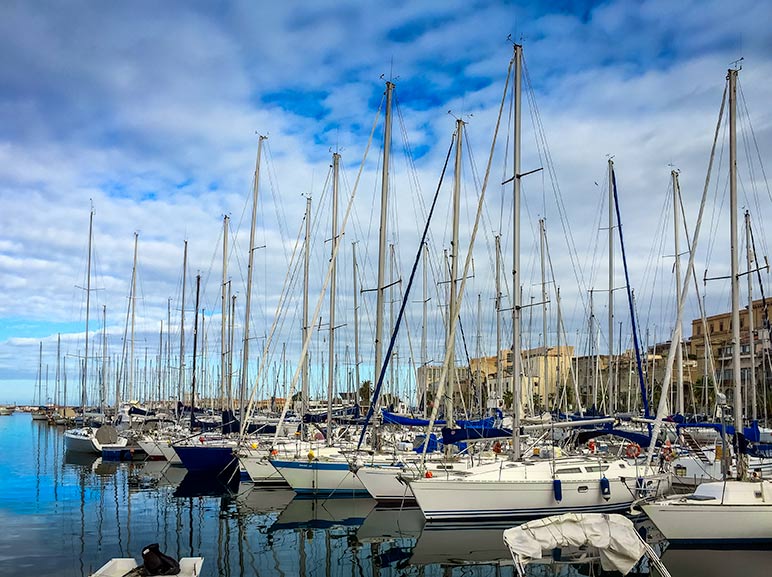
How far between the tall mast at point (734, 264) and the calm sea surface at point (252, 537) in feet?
13.2

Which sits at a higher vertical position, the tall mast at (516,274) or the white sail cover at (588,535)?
the tall mast at (516,274)

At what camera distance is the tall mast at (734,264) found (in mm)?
21328

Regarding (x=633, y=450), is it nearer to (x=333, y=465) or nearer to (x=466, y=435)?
(x=466, y=435)

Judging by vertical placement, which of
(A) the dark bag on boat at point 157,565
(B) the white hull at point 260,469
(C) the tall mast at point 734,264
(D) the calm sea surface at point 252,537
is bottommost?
(D) the calm sea surface at point 252,537

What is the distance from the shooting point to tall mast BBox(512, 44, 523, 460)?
25.2 metres

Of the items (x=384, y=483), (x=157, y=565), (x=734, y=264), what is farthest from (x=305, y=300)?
(x=157, y=565)

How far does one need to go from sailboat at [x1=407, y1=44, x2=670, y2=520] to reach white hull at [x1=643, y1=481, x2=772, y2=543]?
4.23 m

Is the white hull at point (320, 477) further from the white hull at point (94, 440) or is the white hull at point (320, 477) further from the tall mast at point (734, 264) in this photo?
the white hull at point (94, 440)

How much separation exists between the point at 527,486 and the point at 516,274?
757 centimetres

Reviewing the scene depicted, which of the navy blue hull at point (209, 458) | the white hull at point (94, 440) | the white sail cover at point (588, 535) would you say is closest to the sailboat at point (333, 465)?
the navy blue hull at point (209, 458)

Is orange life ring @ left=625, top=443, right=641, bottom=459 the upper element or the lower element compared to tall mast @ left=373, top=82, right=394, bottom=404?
lower

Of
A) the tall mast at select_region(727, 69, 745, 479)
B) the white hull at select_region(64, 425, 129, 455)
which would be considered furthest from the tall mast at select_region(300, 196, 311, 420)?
the tall mast at select_region(727, 69, 745, 479)

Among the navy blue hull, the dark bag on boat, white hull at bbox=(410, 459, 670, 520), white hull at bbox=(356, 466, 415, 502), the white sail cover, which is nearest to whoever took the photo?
the dark bag on boat

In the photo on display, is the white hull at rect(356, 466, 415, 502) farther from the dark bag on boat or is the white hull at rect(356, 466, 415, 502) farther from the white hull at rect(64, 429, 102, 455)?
the white hull at rect(64, 429, 102, 455)
